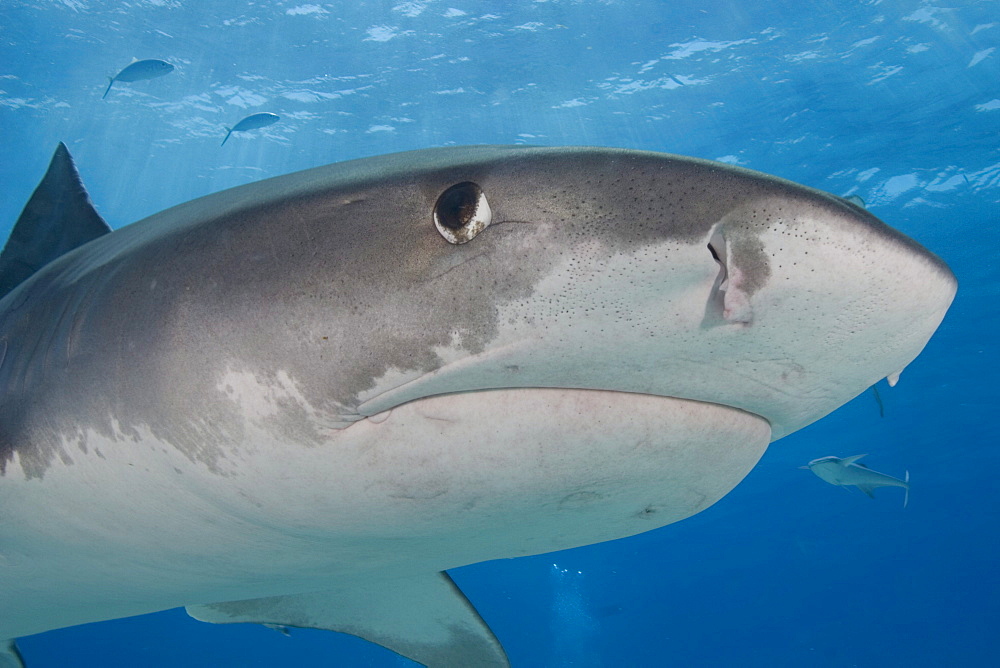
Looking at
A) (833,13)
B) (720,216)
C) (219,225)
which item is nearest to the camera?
(720,216)

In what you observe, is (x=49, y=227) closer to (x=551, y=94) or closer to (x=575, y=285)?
(x=575, y=285)

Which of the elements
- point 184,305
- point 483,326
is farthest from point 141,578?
point 483,326

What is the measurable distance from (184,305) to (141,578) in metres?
1.53

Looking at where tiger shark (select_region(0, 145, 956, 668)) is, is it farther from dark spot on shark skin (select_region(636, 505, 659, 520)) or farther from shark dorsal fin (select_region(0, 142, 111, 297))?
shark dorsal fin (select_region(0, 142, 111, 297))

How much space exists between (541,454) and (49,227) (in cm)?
321

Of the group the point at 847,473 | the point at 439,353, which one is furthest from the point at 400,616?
the point at 847,473

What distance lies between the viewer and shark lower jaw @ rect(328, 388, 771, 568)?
1365mm

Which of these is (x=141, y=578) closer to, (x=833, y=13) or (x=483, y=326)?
(x=483, y=326)

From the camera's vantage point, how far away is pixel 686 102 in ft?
48.1

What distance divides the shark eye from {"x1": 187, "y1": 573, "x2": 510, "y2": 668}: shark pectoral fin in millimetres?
2361

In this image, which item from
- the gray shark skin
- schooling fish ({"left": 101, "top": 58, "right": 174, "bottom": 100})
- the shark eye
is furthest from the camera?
the gray shark skin

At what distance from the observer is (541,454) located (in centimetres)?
144

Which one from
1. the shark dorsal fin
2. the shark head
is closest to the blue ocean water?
the shark dorsal fin

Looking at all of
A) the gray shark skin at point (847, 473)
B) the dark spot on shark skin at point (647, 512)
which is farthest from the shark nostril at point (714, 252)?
the gray shark skin at point (847, 473)
